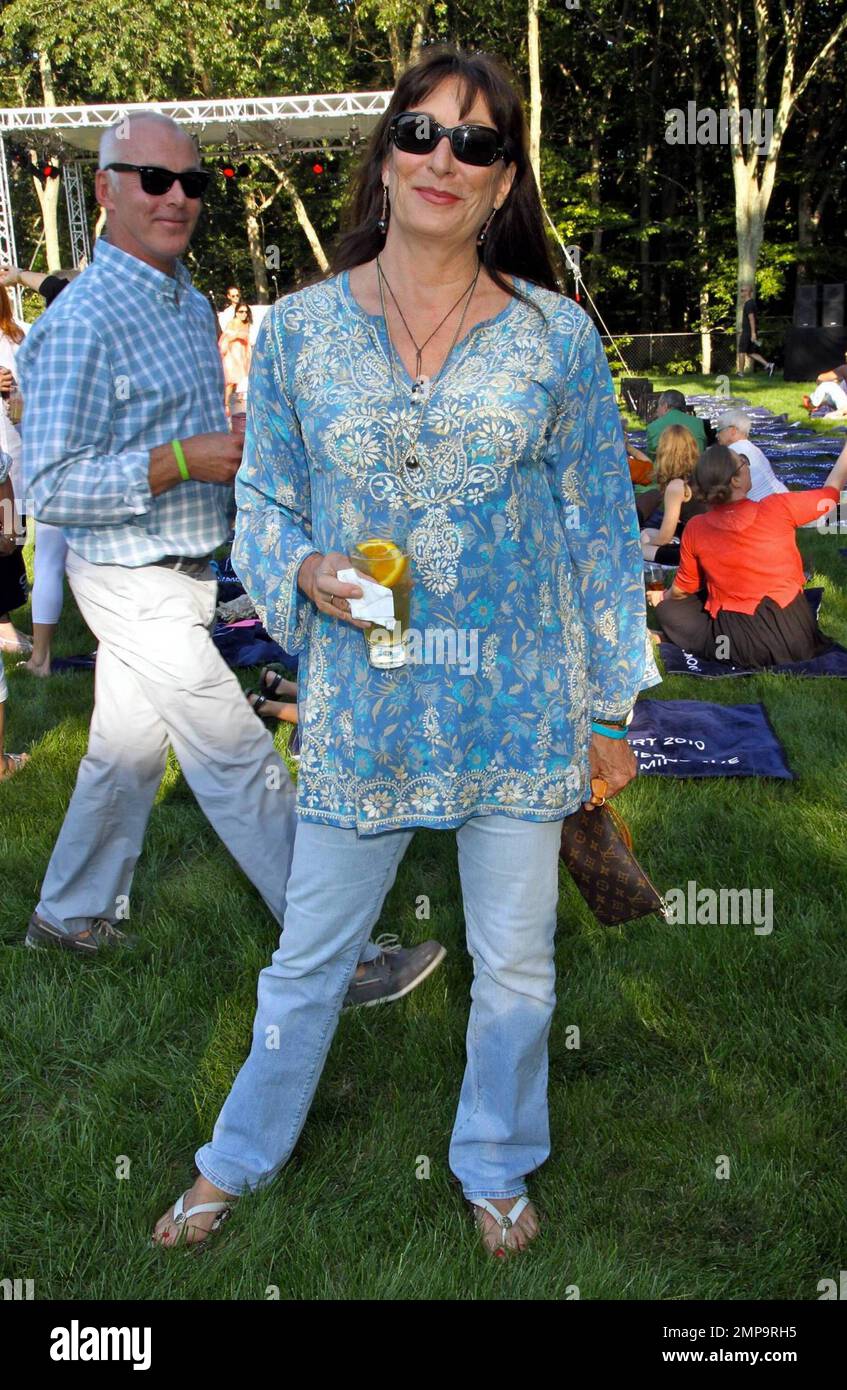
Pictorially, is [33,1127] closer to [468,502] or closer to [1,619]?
[468,502]

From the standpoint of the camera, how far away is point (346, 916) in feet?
7.76

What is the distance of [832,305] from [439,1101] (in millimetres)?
25537

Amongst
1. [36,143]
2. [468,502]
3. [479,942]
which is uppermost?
[36,143]

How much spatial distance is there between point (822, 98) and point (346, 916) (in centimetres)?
3530

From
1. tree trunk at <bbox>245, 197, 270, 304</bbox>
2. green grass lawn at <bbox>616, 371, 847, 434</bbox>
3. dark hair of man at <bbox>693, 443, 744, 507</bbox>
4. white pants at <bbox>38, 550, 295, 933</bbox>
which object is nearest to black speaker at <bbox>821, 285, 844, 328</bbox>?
green grass lawn at <bbox>616, 371, 847, 434</bbox>

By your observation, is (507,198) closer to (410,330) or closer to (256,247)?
(410,330)

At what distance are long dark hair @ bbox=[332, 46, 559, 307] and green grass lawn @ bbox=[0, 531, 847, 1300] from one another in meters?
1.90

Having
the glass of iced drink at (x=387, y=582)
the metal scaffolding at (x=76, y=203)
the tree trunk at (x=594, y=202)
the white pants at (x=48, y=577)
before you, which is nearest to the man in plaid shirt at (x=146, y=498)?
the glass of iced drink at (x=387, y=582)

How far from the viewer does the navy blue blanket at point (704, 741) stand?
4984 millimetres

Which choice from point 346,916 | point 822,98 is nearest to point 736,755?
point 346,916

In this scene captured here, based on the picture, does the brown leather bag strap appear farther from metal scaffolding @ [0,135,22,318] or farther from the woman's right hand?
metal scaffolding @ [0,135,22,318]

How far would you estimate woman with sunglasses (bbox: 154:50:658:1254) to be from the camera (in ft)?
7.03

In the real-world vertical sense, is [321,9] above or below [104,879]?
above
